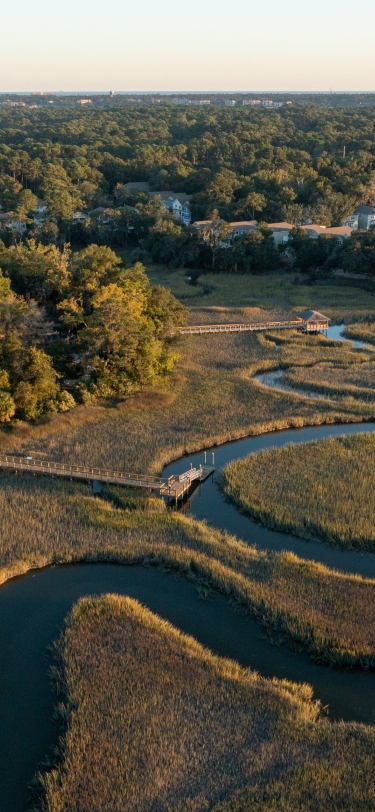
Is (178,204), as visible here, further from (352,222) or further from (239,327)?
(239,327)

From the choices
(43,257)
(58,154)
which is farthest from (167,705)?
(58,154)

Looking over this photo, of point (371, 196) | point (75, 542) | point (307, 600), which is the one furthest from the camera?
point (371, 196)

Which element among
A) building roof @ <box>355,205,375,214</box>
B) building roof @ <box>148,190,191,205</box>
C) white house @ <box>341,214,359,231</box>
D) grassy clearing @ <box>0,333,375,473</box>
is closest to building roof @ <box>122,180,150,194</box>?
building roof @ <box>148,190,191,205</box>

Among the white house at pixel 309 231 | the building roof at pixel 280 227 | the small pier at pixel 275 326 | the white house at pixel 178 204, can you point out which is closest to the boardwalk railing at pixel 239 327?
the small pier at pixel 275 326

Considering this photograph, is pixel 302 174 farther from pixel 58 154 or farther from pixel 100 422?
pixel 100 422

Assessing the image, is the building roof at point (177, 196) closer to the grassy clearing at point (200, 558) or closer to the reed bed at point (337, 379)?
the reed bed at point (337, 379)

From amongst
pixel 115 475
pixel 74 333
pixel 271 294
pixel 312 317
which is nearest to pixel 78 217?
pixel 271 294

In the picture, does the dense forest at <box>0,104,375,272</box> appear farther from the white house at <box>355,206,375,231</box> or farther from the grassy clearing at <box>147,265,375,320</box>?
the grassy clearing at <box>147,265,375,320</box>
